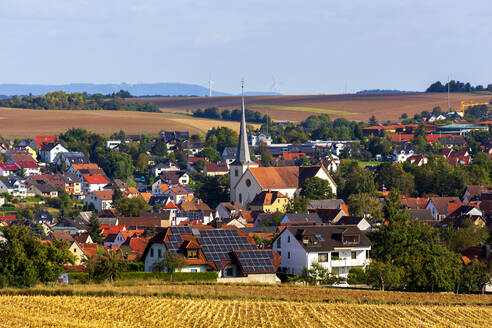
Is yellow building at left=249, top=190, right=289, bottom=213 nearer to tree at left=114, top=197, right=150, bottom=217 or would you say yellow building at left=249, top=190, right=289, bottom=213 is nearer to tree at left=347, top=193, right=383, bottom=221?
tree at left=347, top=193, right=383, bottom=221

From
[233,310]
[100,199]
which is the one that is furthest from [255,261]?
[100,199]

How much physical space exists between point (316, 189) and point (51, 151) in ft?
240

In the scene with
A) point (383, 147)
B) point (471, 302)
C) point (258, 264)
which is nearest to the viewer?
point (471, 302)

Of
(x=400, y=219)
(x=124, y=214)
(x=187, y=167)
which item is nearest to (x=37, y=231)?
(x=124, y=214)

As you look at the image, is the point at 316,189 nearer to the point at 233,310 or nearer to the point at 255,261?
the point at 255,261

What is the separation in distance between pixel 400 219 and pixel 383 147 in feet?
317

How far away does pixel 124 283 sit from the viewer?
144ft

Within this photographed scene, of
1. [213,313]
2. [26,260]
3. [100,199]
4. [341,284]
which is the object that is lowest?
[100,199]

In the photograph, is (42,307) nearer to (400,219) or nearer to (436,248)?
(436,248)

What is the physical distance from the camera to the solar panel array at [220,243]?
51.1m

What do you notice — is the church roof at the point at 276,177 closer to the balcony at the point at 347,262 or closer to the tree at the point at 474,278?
the balcony at the point at 347,262

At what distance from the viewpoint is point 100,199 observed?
117125mm

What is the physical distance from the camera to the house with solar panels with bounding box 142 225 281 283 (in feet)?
164

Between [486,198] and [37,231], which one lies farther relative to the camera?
[486,198]
